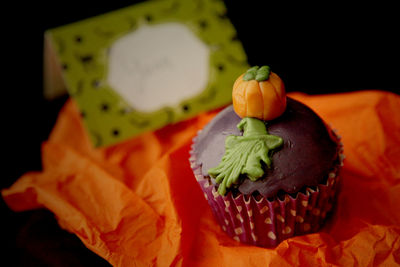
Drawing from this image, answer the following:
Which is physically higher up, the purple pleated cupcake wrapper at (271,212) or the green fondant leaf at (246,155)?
the green fondant leaf at (246,155)

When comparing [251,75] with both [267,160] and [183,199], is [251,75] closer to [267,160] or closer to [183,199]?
[267,160]

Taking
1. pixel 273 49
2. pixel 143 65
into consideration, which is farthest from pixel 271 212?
pixel 273 49

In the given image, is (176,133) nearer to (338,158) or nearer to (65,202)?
(65,202)

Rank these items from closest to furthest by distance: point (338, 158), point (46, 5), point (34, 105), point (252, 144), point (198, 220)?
point (252, 144)
point (338, 158)
point (198, 220)
point (46, 5)
point (34, 105)

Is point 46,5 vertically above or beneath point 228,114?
above

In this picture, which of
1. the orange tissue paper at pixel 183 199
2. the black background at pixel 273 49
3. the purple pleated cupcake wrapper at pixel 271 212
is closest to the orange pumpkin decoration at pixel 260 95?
the purple pleated cupcake wrapper at pixel 271 212

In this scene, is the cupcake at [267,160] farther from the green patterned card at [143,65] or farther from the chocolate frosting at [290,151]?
the green patterned card at [143,65]

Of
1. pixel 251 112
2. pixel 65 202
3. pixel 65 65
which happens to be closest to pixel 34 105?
pixel 65 65

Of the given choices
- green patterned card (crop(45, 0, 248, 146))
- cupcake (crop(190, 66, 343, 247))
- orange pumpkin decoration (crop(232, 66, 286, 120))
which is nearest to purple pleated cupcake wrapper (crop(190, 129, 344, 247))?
cupcake (crop(190, 66, 343, 247))
